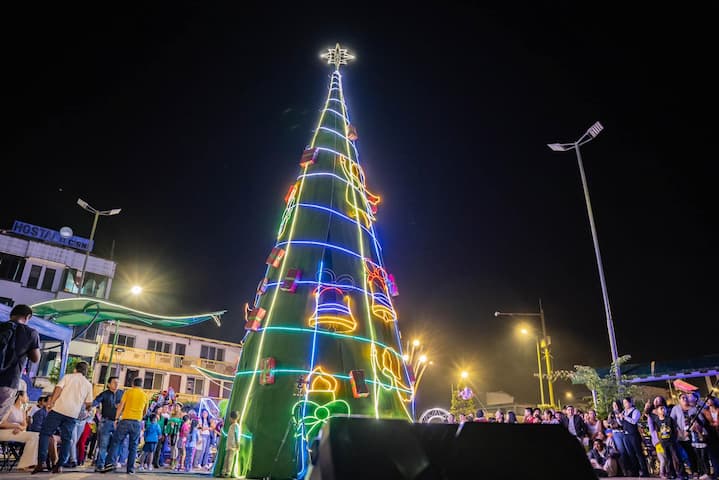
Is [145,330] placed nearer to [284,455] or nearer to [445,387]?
[445,387]

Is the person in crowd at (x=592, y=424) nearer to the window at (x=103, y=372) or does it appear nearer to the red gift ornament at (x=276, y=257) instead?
the red gift ornament at (x=276, y=257)

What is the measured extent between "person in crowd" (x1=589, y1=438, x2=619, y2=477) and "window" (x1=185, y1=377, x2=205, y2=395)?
3924cm

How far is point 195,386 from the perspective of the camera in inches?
1758

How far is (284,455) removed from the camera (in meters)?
9.58

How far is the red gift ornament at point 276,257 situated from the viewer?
12.4 m

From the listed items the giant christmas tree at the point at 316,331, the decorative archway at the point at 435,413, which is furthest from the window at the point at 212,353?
the giant christmas tree at the point at 316,331

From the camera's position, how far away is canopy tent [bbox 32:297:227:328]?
19.2 m

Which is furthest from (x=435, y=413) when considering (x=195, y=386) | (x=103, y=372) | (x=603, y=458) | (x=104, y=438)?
(x=103, y=372)

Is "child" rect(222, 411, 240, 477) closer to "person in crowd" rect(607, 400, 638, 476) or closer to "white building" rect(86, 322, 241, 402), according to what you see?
"person in crowd" rect(607, 400, 638, 476)

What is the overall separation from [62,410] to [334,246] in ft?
23.0

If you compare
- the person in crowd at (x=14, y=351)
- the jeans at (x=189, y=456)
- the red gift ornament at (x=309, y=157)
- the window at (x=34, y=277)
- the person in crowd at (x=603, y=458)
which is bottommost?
the jeans at (x=189, y=456)

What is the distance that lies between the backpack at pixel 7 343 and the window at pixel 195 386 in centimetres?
4031

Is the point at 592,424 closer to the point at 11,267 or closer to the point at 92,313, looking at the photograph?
the point at 92,313

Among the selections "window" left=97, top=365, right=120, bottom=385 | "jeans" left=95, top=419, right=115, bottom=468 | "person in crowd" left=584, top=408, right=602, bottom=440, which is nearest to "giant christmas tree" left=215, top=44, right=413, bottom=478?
"jeans" left=95, top=419, right=115, bottom=468
